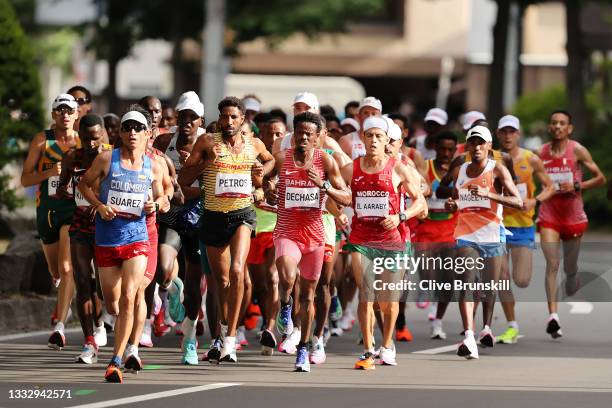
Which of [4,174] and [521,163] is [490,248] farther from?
[4,174]

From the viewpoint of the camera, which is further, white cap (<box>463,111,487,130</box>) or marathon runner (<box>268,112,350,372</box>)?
white cap (<box>463,111,487,130</box>)

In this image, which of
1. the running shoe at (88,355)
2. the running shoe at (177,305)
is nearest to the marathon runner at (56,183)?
the running shoe at (177,305)

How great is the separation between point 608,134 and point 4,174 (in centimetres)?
1484

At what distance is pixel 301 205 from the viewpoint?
14.0 meters

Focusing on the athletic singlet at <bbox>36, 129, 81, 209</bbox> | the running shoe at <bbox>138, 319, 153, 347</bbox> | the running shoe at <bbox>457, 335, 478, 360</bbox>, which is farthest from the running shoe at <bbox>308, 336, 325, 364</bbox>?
the athletic singlet at <bbox>36, 129, 81, 209</bbox>

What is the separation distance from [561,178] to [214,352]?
4682 millimetres

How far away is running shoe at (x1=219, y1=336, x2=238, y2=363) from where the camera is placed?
1412cm

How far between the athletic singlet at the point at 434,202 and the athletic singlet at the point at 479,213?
46.8 inches

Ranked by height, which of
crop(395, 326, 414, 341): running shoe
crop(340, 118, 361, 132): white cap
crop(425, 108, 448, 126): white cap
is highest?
crop(425, 108, 448, 126): white cap

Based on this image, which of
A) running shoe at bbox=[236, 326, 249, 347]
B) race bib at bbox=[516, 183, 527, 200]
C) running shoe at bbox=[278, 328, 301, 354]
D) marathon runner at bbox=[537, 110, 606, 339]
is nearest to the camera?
running shoe at bbox=[278, 328, 301, 354]

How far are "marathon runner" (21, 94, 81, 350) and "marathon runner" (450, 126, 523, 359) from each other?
10.5 feet

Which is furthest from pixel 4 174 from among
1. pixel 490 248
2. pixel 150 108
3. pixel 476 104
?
pixel 476 104

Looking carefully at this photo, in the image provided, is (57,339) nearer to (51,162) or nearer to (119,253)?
(51,162)

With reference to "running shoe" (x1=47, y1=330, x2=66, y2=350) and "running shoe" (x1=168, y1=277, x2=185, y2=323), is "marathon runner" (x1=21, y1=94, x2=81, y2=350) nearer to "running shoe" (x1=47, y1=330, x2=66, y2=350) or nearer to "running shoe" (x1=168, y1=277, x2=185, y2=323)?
"running shoe" (x1=47, y1=330, x2=66, y2=350)
